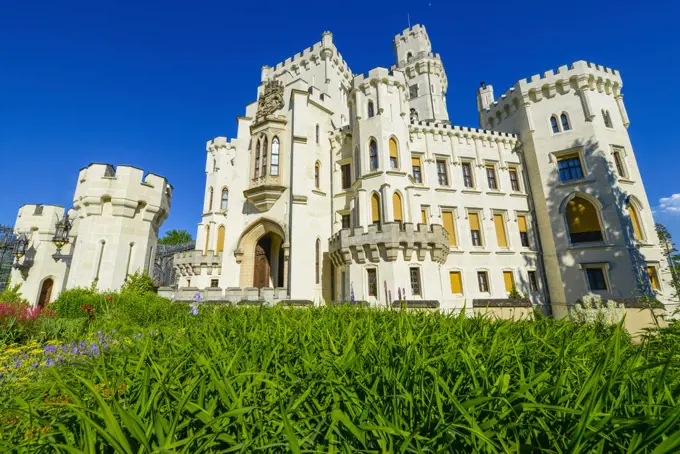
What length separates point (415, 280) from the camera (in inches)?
581

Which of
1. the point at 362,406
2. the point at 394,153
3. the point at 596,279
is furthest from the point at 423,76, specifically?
the point at 362,406

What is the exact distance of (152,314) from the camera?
808cm

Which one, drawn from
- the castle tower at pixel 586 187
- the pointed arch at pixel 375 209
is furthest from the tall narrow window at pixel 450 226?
the castle tower at pixel 586 187

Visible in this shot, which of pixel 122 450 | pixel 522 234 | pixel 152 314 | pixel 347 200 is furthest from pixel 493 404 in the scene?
pixel 522 234

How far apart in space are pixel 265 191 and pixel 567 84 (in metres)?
22.7

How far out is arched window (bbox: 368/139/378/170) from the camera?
1716 cm

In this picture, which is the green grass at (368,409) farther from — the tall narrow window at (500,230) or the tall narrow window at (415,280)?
the tall narrow window at (500,230)

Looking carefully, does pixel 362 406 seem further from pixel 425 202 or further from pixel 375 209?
pixel 425 202

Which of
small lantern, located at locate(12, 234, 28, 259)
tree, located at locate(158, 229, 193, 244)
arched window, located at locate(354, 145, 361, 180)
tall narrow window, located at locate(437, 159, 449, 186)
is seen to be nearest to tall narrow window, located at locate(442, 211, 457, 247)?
tall narrow window, located at locate(437, 159, 449, 186)

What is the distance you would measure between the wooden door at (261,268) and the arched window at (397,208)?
9.88 meters

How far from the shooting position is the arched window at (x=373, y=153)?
675 inches

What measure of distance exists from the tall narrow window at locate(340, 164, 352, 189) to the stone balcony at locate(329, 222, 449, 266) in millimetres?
5219

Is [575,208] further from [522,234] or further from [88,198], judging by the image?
[88,198]

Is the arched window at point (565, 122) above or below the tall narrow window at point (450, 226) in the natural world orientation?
above
